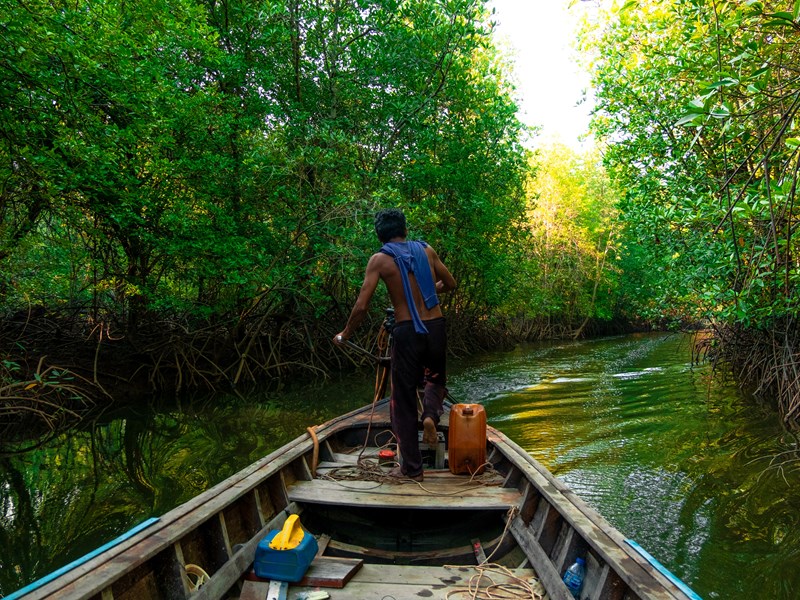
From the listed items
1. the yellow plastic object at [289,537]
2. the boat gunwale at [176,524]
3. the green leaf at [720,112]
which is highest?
the green leaf at [720,112]

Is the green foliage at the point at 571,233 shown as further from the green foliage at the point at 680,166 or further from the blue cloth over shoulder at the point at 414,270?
the blue cloth over shoulder at the point at 414,270

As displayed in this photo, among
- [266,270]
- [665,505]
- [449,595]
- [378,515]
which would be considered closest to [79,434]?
[266,270]

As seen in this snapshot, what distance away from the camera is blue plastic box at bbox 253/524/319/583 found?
2352 mm

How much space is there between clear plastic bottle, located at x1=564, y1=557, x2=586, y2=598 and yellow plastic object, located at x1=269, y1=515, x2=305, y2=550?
1.27 meters

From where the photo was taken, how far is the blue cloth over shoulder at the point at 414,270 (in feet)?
11.0

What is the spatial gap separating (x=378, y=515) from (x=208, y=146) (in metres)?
7.57

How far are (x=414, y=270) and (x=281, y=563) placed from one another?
1.88 meters

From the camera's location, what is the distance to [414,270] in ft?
11.1

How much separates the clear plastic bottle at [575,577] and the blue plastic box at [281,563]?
4.02ft

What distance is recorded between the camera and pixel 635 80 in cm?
783

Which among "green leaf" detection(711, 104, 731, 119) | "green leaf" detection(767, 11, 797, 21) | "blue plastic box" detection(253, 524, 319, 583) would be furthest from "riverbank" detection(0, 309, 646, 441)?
"green leaf" detection(767, 11, 797, 21)

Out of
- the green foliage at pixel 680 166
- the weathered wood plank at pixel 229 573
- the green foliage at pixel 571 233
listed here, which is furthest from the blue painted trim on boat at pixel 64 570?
the green foliage at pixel 571 233

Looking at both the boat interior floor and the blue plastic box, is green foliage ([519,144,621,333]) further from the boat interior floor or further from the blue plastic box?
the blue plastic box

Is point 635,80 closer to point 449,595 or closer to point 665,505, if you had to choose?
point 665,505
